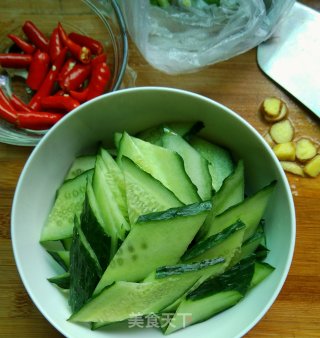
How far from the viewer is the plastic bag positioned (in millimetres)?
1170

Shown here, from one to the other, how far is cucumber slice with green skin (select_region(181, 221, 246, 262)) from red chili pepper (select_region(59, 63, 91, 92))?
61 centimetres

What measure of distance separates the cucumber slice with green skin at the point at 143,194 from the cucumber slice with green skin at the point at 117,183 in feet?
0.11

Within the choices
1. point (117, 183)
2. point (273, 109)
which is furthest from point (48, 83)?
point (273, 109)

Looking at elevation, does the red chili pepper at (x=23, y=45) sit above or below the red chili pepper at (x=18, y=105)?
above

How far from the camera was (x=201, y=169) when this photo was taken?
36.6 inches

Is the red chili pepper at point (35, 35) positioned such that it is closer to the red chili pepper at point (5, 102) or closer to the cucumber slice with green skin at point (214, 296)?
the red chili pepper at point (5, 102)

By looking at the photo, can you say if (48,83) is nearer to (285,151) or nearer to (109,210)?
(109,210)

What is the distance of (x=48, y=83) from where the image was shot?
→ 1243mm

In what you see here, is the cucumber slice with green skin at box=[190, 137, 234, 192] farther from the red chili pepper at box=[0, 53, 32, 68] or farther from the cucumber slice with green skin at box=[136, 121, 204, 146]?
the red chili pepper at box=[0, 53, 32, 68]

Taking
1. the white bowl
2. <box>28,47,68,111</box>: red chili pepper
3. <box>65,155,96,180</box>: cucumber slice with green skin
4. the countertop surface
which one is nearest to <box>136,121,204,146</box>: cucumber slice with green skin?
the white bowl

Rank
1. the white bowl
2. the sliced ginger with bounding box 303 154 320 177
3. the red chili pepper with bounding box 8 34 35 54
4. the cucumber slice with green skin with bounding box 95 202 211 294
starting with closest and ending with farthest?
the cucumber slice with green skin with bounding box 95 202 211 294, the white bowl, the sliced ginger with bounding box 303 154 320 177, the red chili pepper with bounding box 8 34 35 54

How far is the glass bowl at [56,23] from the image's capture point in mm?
1266

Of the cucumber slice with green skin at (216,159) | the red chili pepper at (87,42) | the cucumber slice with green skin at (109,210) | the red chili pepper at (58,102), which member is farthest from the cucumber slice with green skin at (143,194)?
the red chili pepper at (87,42)

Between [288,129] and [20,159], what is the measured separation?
0.67m
